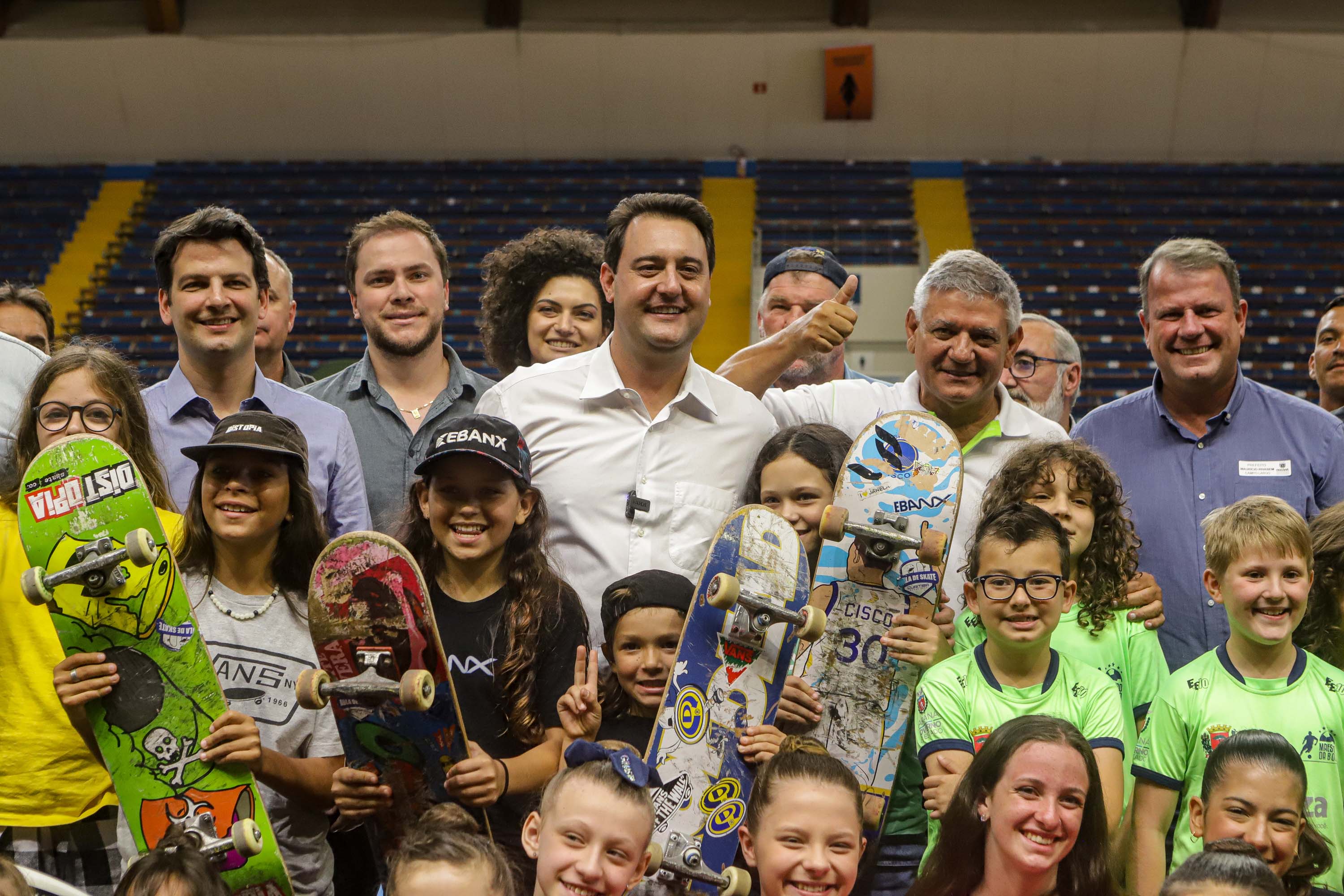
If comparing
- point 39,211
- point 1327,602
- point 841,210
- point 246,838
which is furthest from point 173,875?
point 39,211

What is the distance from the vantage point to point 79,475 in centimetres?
214

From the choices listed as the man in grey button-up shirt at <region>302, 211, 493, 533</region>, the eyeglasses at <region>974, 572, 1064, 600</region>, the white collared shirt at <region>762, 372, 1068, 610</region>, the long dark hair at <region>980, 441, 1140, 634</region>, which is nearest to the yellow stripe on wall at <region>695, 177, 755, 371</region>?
the man in grey button-up shirt at <region>302, 211, 493, 533</region>

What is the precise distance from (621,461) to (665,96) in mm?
9799

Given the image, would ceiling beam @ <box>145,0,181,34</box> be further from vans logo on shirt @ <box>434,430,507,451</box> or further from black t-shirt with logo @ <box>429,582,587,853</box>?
black t-shirt with logo @ <box>429,582,587,853</box>

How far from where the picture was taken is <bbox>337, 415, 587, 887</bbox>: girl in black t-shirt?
6.87ft

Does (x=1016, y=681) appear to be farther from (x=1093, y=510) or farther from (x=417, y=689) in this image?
(x=417, y=689)

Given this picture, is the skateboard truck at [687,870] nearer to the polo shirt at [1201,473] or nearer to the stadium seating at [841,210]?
the polo shirt at [1201,473]

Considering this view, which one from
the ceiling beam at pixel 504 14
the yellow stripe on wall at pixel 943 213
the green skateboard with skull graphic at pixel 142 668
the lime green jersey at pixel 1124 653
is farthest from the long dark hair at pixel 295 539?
the ceiling beam at pixel 504 14

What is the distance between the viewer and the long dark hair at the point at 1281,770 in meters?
2.02

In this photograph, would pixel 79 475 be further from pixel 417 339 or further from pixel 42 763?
pixel 417 339

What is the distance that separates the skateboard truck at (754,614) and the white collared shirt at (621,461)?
0.23 metres

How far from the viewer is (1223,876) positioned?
5.90 ft

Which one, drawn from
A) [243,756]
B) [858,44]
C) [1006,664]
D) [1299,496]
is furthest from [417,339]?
[858,44]

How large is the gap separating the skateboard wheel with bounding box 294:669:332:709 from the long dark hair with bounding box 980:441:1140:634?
130cm
